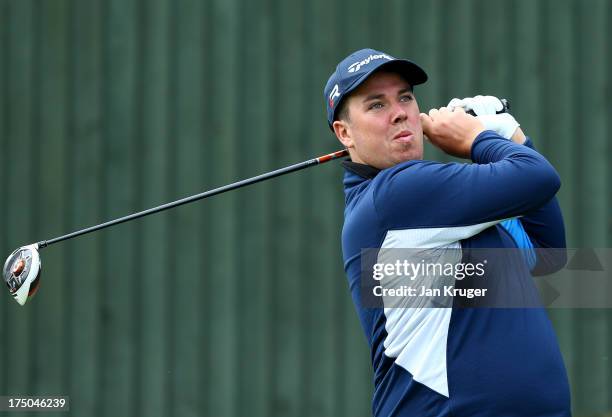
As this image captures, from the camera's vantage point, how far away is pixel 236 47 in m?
5.80

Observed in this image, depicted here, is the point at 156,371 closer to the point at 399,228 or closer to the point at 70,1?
the point at 70,1

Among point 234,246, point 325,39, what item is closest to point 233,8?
point 325,39

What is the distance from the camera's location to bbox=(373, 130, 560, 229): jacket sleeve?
251 centimetres

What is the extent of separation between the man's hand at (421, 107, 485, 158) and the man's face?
44 mm

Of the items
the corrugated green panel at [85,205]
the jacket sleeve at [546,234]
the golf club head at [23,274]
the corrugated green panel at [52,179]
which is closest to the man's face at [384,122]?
the jacket sleeve at [546,234]

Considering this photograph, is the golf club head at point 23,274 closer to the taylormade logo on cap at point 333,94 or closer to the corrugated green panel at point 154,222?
the taylormade logo on cap at point 333,94

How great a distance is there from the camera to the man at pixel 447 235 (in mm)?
2521

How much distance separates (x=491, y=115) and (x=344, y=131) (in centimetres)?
45

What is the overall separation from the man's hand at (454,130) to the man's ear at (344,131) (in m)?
0.24

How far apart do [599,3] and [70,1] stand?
3193mm

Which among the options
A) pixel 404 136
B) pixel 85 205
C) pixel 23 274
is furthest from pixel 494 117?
Result: pixel 85 205

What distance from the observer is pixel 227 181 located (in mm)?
5723

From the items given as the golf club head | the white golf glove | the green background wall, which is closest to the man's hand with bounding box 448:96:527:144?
the white golf glove

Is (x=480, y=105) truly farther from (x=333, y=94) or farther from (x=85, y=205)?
(x=85, y=205)
